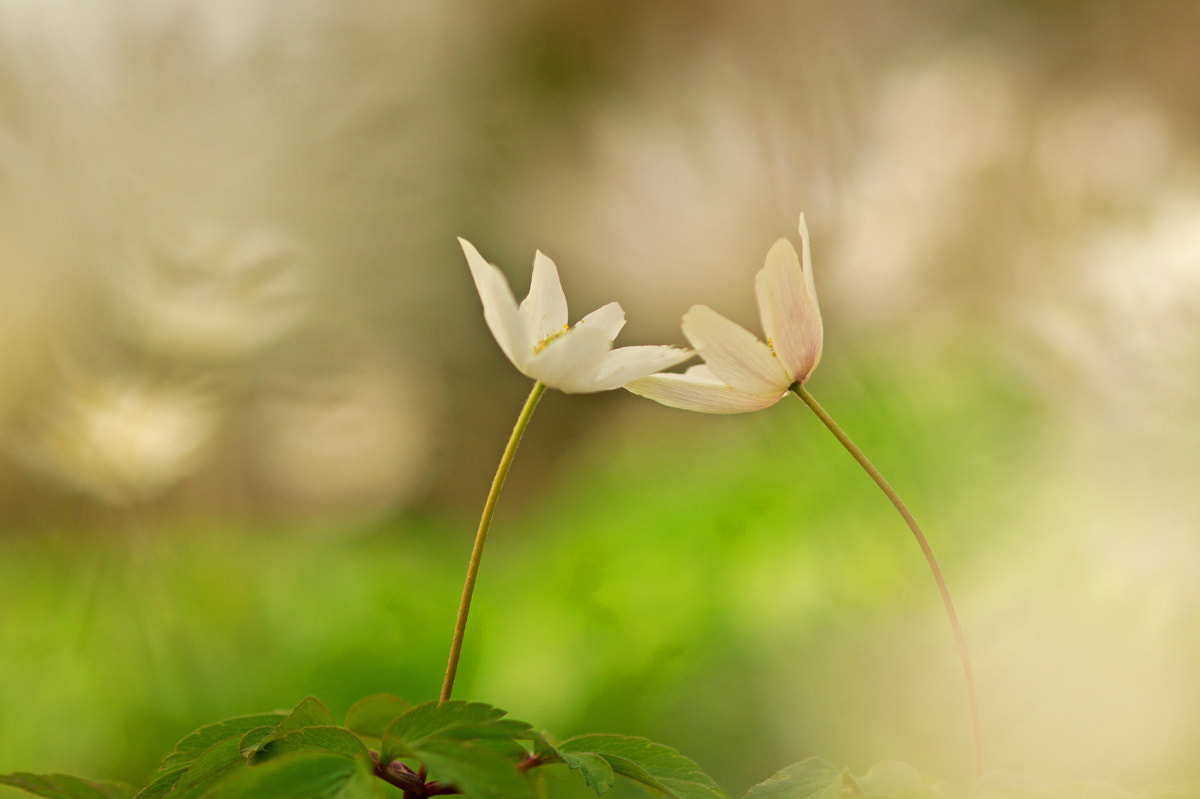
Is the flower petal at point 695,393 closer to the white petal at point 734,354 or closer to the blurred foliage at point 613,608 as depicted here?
the white petal at point 734,354

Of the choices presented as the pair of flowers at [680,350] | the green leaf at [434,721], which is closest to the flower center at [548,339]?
the pair of flowers at [680,350]

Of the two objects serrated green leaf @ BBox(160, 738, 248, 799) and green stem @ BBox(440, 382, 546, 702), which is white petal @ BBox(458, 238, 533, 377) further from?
serrated green leaf @ BBox(160, 738, 248, 799)

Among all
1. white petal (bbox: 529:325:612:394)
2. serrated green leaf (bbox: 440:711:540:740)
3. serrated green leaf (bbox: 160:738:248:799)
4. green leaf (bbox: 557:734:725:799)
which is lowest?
green leaf (bbox: 557:734:725:799)

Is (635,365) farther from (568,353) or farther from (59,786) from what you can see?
(59,786)

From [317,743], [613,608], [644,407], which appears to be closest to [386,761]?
[317,743]

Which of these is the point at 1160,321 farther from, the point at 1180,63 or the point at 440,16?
the point at 440,16

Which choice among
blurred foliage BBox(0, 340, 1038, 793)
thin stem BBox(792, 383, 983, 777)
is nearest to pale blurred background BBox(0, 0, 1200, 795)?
blurred foliage BBox(0, 340, 1038, 793)
